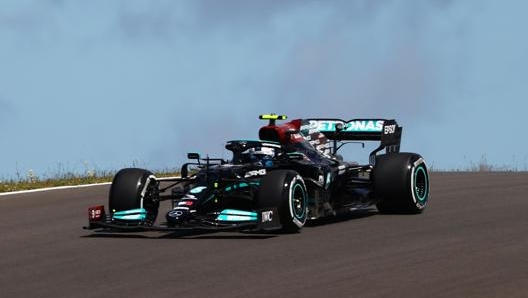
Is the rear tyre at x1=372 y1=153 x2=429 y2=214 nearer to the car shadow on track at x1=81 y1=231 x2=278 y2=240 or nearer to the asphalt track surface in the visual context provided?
the asphalt track surface

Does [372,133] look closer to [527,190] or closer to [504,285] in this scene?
[527,190]

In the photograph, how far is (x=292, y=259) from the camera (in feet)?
37.0

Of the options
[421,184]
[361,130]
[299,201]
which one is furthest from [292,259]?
[361,130]

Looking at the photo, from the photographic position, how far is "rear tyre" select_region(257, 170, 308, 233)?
13234 mm

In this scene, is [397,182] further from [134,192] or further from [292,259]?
[292,259]

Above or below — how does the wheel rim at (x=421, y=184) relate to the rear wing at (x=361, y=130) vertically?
below

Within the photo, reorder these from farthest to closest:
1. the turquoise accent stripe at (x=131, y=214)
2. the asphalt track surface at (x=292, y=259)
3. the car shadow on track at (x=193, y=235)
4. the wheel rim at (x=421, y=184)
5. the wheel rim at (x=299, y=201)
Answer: the wheel rim at (x=421, y=184) → the turquoise accent stripe at (x=131, y=214) → the wheel rim at (x=299, y=201) → the car shadow on track at (x=193, y=235) → the asphalt track surface at (x=292, y=259)

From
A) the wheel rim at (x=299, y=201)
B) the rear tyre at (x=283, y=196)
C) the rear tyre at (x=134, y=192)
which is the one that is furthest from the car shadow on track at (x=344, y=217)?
the rear tyre at (x=134, y=192)

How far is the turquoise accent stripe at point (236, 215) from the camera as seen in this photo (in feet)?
43.6

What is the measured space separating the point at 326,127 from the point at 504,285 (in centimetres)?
798

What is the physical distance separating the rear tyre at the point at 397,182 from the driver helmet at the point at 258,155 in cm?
143

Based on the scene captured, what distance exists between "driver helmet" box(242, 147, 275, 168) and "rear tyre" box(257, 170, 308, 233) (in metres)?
1.33

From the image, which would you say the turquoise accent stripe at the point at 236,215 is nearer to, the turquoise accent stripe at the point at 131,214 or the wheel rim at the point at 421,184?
the turquoise accent stripe at the point at 131,214

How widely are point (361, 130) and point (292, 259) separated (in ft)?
20.4
